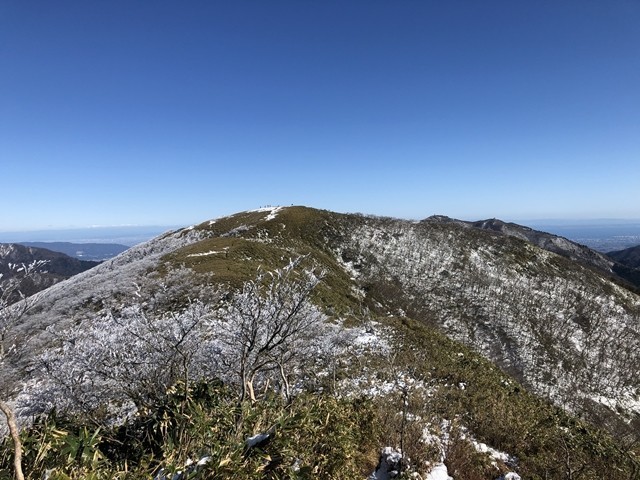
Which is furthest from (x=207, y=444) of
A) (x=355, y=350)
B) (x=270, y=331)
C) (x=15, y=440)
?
(x=355, y=350)

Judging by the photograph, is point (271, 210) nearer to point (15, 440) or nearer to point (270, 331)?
point (270, 331)

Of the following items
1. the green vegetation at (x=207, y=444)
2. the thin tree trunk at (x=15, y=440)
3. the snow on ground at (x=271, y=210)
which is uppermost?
the snow on ground at (x=271, y=210)

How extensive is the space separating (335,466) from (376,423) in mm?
3142

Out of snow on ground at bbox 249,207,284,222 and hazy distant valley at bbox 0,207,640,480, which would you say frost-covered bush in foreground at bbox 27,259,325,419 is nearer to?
hazy distant valley at bbox 0,207,640,480

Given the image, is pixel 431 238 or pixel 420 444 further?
pixel 431 238

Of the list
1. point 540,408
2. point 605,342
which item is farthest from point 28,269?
point 605,342

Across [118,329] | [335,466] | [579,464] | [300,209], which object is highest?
[300,209]

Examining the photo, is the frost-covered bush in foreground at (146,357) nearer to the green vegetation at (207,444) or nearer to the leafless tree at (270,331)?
the leafless tree at (270,331)

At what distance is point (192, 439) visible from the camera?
4.89 metres

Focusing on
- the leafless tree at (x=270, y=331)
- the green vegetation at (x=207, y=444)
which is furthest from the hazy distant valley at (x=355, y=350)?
the leafless tree at (x=270, y=331)

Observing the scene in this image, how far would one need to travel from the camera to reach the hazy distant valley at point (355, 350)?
6676 millimetres

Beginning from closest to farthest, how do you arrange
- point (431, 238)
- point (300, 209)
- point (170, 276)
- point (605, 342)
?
point (170, 276) → point (605, 342) → point (431, 238) → point (300, 209)

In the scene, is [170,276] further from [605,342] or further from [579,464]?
[605,342]

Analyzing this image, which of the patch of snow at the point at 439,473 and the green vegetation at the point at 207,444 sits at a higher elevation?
the green vegetation at the point at 207,444
